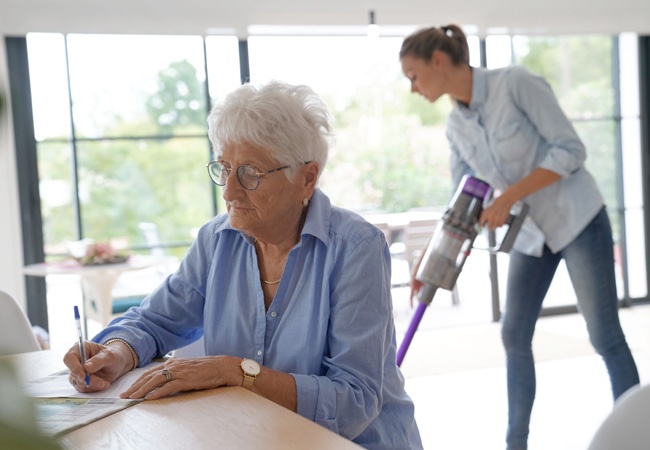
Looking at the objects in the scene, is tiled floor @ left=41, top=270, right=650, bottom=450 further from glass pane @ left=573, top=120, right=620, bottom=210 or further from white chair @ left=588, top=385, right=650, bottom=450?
white chair @ left=588, top=385, right=650, bottom=450

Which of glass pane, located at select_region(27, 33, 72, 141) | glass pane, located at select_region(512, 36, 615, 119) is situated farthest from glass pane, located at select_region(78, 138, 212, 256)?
glass pane, located at select_region(512, 36, 615, 119)

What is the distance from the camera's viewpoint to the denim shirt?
2.45m

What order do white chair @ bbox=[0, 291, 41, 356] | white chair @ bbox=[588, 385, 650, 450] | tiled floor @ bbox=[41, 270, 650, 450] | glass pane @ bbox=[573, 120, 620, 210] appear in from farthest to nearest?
1. glass pane @ bbox=[573, 120, 620, 210]
2. tiled floor @ bbox=[41, 270, 650, 450]
3. white chair @ bbox=[0, 291, 41, 356]
4. white chair @ bbox=[588, 385, 650, 450]

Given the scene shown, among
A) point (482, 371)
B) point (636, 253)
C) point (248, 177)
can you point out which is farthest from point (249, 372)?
point (636, 253)

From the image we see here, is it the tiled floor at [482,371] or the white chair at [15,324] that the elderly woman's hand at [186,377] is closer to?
the white chair at [15,324]

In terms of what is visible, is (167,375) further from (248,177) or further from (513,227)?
(513,227)

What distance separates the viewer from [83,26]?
15.9 feet

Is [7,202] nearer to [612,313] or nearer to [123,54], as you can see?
[123,54]

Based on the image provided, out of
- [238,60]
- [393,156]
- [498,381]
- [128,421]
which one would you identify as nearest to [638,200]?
[393,156]

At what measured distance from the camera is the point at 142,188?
523 centimetres

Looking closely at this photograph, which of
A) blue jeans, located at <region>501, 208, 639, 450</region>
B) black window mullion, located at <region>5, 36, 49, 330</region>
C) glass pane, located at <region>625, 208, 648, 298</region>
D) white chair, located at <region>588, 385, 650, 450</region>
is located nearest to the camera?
white chair, located at <region>588, 385, 650, 450</region>

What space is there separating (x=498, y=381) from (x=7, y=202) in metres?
3.12

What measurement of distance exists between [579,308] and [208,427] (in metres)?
1.71

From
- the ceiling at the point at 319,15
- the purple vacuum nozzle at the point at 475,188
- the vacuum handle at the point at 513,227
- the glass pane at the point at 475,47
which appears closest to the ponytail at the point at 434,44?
the purple vacuum nozzle at the point at 475,188
